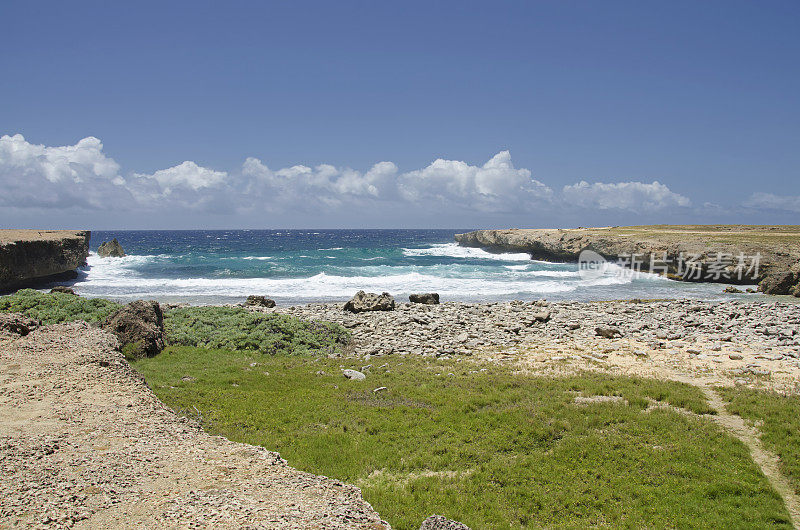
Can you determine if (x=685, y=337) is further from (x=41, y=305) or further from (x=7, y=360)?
(x=41, y=305)

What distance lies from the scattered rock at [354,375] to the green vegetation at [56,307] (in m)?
11.2

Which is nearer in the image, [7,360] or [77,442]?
[77,442]

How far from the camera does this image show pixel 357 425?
9.95 m

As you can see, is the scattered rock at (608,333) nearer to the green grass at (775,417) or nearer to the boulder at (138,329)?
the green grass at (775,417)

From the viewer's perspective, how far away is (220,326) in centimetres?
2003

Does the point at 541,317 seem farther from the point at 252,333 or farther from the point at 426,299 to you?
the point at 252,333

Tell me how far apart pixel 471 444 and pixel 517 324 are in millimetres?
15334

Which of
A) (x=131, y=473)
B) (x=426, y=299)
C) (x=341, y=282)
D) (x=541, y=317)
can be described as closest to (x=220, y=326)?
(x=131, y=473)

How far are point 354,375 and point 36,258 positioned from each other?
44806 millimetres

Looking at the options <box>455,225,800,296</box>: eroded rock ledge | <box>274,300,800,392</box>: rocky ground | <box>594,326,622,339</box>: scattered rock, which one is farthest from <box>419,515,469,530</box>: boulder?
<box>455,225,800,296</box>: eroded rock ledge

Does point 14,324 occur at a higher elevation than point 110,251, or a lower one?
higher

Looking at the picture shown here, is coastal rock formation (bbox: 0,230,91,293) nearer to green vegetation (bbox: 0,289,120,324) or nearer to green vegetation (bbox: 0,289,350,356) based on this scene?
green vegetation (bbox: 0,289,350,356)

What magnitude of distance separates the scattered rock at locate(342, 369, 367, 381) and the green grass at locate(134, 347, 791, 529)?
21 cm

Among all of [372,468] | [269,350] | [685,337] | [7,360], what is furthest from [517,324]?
[7,360]
